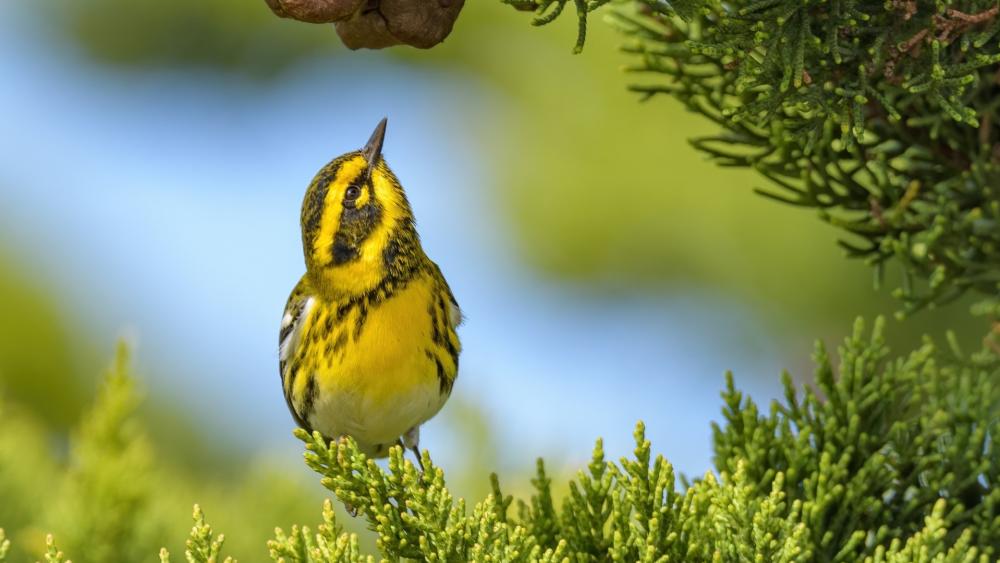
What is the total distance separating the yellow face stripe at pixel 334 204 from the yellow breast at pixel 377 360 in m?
0.13

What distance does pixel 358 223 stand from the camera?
10.9 feet

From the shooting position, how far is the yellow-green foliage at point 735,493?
2094mm

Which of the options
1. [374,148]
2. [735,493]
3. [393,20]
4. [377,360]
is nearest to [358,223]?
[374,148]

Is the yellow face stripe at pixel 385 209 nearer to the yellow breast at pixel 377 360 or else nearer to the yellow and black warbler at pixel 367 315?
the yellow and black warbler at pixel 367 315

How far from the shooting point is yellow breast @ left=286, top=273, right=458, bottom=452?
3.19 m

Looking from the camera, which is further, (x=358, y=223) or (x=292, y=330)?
(x=292, y=330)

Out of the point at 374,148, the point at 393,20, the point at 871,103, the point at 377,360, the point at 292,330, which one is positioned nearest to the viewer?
the point at 393,20

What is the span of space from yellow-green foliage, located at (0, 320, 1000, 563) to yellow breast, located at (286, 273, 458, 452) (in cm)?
50

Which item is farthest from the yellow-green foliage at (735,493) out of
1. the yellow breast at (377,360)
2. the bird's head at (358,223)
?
the bird's head at (358,223)

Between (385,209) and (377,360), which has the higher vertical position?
(385,209)

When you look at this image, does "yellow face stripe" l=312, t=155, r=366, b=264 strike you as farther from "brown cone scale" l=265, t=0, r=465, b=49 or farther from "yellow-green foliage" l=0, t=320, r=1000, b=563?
"brown cone scale" l=265, t=0, r=465, b=49

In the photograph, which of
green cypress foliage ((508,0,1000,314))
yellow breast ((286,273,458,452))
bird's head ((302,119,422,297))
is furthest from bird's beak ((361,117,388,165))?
green cypress foliage ((508,0,1000,314))

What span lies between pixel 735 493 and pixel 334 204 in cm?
158

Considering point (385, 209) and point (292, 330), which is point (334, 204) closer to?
point (385, 209)
